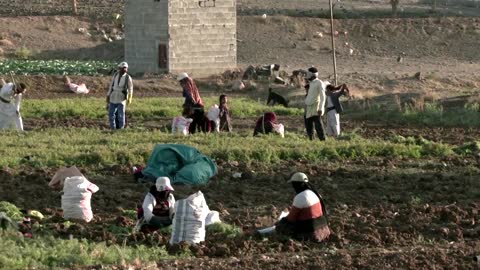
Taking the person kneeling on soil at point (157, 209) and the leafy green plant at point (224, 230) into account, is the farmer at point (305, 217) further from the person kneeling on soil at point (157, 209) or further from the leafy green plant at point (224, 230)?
the person kneeling on soil at point (157, 209)

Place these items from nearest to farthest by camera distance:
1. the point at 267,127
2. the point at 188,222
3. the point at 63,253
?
the point at 63,253 < the point at 188,222 < the point at 267,127

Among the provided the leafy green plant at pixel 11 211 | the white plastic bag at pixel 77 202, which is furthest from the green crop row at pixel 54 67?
the white plastic bag at pixel 77 202

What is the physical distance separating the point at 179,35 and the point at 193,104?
57.0ft

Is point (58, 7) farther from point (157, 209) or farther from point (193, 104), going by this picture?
point (157, 209)

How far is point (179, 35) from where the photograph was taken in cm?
4034

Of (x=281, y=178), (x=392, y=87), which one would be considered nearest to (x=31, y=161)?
(x=281, y=178)

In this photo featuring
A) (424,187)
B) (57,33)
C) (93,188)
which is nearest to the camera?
(93,188)

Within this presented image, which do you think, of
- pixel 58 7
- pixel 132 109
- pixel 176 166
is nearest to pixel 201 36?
pixel 132 109

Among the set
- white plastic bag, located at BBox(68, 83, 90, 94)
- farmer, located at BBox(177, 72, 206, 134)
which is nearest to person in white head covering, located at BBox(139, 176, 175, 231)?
farmer, located at BBox(177, 72, 206, 134)

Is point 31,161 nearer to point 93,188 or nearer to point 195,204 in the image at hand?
point 93,188

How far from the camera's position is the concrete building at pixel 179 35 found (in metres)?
40.2

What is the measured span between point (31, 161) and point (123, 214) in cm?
393

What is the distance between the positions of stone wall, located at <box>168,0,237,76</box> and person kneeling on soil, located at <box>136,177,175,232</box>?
25790mm

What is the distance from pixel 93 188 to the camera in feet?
50.9
